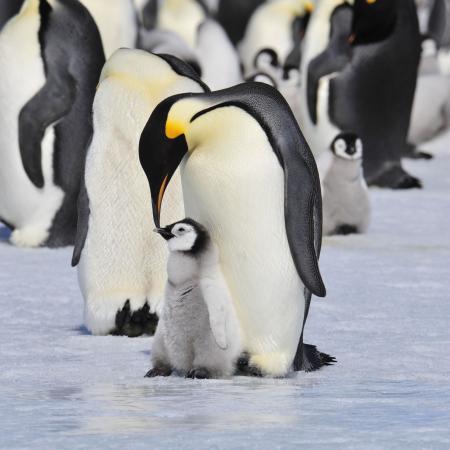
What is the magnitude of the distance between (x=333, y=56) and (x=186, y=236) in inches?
277

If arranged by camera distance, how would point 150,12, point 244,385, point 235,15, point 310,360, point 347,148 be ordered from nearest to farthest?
point 244,385 < point 310,360 < point 347,148 < point 235,15 < point 150,12

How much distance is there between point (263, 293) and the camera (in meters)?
4.51

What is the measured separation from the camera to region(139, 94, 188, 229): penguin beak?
4.67 meters

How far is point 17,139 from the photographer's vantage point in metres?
7.83

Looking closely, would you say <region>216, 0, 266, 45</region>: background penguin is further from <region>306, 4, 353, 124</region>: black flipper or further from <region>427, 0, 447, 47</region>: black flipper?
<region>306, 4, 353, 124</region>: black flipper

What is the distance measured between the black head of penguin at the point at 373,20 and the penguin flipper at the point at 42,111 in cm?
388

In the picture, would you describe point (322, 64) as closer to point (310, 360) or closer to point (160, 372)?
point (310, 360)

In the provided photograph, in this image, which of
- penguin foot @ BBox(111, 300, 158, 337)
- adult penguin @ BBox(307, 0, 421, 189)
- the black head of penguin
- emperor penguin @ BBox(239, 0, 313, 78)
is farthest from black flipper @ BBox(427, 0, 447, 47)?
penguin foot @ BBox(111, 300, 158, 337)

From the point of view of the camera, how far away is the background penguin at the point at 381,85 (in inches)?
439

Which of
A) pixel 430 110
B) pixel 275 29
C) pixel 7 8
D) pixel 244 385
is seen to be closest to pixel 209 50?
pixel 430 110

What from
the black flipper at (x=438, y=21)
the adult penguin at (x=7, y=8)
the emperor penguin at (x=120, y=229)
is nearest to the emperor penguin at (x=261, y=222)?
the emperor penguin at (x=120, y=229)

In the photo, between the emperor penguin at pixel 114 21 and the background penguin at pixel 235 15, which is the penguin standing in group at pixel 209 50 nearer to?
the emperor penguin at pixel 114 21

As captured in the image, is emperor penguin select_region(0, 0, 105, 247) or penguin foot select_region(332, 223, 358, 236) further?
penguin foot select_region(332, 223, 358, 236)

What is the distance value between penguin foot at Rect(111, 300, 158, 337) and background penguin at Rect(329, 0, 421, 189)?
19.7 feet
